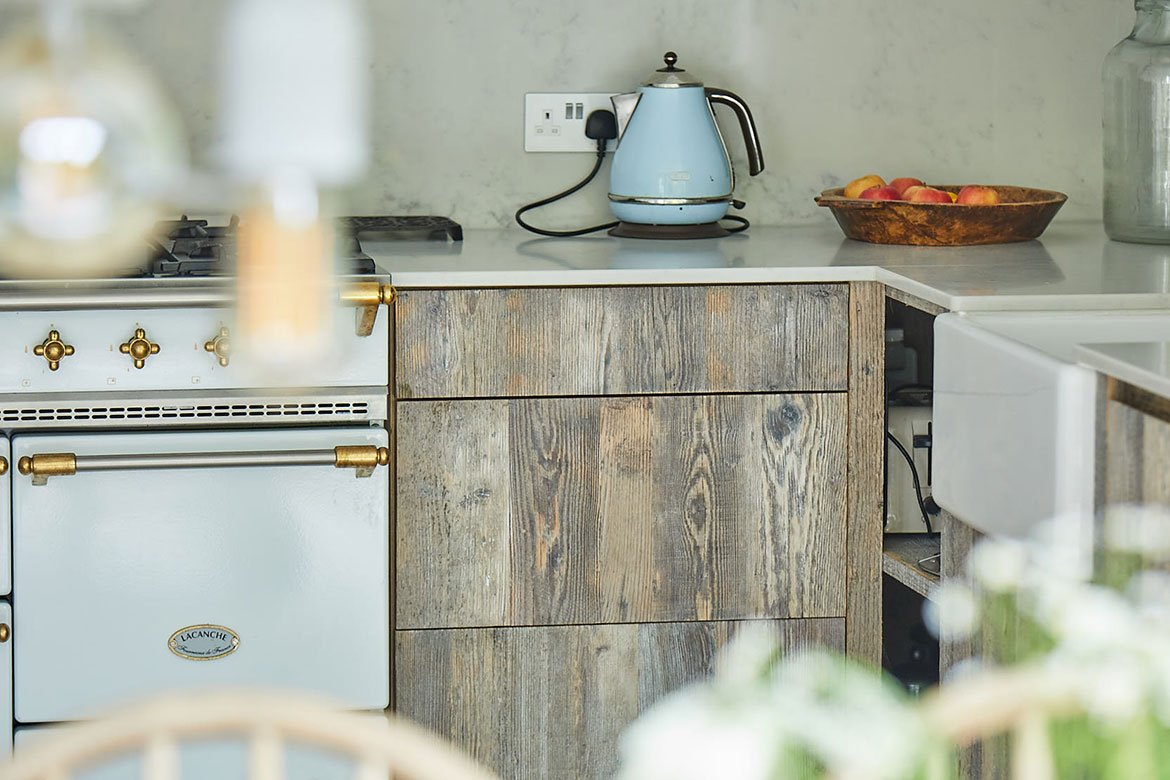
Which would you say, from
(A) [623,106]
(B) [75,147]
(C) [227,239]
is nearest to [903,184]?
(A) [623,106]

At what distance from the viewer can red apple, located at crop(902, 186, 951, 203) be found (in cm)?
212

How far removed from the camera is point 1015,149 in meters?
2.53

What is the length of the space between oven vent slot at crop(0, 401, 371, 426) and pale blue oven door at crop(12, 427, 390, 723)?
0.07ft

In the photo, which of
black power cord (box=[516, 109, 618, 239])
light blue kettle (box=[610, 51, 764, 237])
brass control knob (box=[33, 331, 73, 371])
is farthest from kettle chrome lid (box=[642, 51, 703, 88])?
brass control knob (box=[33, 331, 73, 371])

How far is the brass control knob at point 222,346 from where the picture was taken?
175cm

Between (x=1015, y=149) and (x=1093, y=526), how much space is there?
1.41m

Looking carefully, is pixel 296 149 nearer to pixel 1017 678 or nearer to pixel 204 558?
pixel 1017 678

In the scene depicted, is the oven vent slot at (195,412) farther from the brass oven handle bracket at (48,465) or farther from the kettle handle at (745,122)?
the kettle handle at (745,122)

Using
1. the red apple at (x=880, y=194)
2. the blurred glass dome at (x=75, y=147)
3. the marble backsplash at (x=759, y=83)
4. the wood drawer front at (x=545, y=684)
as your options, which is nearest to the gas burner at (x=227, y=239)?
the marble backsplash at (x=759, y=83)

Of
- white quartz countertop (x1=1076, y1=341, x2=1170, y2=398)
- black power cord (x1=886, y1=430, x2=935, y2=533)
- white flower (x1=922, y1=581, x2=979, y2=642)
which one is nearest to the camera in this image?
white quartz countertop (x1=1076, y1=341, x2=1170, y2=398)

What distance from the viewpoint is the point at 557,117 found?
242 cm

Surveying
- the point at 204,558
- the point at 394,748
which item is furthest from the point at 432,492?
the point at 394,748

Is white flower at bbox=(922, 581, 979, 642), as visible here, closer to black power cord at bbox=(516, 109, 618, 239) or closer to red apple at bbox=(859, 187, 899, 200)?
red apple at bbox=(859, 187, 899, 200)

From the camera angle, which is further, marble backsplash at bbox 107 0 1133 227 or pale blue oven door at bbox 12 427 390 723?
marble backsplash at bbox 107 0 1133 227
